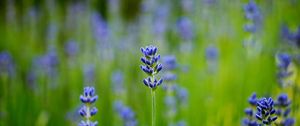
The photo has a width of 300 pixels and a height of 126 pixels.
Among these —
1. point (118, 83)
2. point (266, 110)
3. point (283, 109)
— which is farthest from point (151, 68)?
point (118, 83)

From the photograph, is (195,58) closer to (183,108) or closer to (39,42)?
(183,108)

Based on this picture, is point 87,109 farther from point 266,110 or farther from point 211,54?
point 211,54

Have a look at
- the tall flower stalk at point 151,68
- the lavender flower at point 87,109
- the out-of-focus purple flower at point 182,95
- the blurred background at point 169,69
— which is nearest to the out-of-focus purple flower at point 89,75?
the blurred background at point 169,69

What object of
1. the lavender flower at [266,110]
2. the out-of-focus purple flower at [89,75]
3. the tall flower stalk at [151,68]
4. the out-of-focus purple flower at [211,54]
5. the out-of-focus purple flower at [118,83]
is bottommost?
the lavender flower at [266,110]

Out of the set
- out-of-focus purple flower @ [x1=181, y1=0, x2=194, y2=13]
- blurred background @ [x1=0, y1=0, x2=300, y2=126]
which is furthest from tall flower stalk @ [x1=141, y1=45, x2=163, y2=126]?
out-of-focus purple flower @ [x1=181, y1=0, x2=194, y2=13]

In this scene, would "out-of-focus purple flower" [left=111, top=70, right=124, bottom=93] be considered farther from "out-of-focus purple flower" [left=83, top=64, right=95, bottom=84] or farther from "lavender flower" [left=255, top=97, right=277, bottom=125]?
"lavender flower" [left=255, top=97, right=277, bottom=125]

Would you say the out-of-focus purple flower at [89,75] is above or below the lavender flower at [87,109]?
above

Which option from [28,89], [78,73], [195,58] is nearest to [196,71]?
[195,58]

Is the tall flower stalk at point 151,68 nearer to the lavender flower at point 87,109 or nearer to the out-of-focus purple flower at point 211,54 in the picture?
the lavender flower at point 87,109
